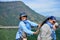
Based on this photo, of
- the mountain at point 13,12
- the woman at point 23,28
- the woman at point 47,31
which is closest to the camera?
the woman at point 47,31

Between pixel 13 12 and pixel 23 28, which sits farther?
pixel 13 12

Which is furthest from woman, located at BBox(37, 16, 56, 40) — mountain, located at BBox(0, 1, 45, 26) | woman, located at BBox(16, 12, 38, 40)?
mountain, located at BBox(0, 1, 45, 26)

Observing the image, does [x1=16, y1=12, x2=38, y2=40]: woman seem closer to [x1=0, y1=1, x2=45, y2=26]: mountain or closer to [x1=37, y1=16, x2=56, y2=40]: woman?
[x1=37, y1=16, x2=56, y2=40]: woman

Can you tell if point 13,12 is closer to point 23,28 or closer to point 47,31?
point 23,28

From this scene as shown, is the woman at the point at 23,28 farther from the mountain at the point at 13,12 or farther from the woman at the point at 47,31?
the mountain at the point at 13,12

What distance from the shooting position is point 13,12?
8359 millimetres

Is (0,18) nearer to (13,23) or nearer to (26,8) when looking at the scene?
(13,23)

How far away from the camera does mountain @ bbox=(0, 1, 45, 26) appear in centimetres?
813

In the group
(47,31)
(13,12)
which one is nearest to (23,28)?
(47,31)

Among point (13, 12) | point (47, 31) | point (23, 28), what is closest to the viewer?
point (47, 31)

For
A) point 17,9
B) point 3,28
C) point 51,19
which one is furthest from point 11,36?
point 51,19

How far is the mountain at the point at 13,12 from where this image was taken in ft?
26.7

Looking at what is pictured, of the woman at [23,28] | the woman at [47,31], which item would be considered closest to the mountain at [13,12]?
the woman at [23,28]

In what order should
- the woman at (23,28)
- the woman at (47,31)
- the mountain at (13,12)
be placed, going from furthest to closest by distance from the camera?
the mountain at (13,12) < the woman at (23,28) < the woman at (47,31)
